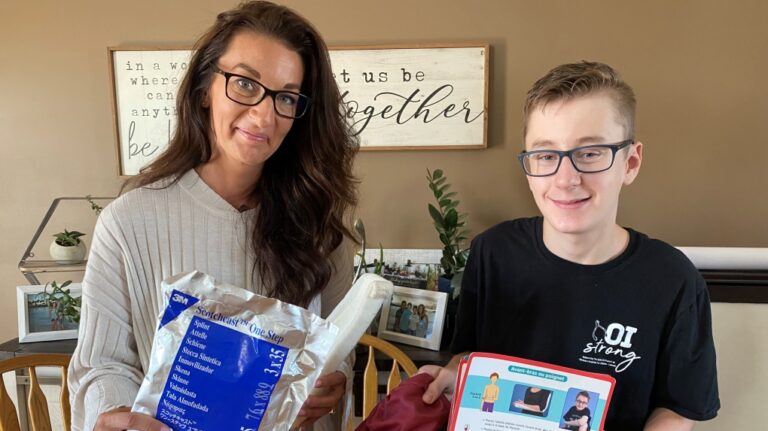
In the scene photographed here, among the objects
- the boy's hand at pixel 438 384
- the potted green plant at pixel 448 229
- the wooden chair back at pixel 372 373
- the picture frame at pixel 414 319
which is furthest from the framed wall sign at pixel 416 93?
the boy's hand at pixel 438 384

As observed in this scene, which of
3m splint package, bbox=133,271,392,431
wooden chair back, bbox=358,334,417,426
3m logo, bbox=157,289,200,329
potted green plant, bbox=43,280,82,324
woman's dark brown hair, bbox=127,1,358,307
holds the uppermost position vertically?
woman's dark brown hair, bbox=127,1,358,307

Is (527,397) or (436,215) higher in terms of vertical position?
(436,215)

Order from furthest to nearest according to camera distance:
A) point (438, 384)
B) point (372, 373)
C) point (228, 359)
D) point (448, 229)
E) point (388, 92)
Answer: point (388, 92), point (448, 229), point (372, 373), point (438, 384), point (228, 359)

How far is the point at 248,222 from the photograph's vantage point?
3.07ft

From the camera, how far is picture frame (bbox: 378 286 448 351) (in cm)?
156

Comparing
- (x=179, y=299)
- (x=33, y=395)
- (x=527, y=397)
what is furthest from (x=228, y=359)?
(x=33, y=395)

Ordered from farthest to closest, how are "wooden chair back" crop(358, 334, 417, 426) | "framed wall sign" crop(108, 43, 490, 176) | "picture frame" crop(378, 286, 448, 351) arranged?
"framed wall sign" crop(108, 43, 490, 176) < "picture frame" crop(378, 286, 448, 351) < "wooden chair back" crop(358, 334, 417, 426)

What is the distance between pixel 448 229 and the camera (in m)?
1.70

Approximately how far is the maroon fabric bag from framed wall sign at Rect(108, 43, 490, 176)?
46.6 inches

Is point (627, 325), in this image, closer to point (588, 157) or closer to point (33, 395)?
point (588, 157)

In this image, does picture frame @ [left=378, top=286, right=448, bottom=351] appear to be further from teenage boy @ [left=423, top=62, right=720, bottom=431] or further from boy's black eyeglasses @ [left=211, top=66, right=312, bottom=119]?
boy's black eyeglasses @ [left=211, top=66, right=312, bottom=119]

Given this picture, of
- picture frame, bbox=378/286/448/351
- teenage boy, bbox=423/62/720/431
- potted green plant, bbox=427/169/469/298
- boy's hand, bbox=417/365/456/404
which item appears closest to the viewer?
boy's hand, bbox=417/365/456/404

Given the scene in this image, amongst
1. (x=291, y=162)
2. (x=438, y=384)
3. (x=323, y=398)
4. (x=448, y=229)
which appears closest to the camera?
(x=438, y=384)

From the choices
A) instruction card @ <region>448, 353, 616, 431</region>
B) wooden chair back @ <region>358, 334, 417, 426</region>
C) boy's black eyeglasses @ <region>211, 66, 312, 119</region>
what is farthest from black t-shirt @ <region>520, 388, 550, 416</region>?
wooden chair back @ <region>358, 334, 417, 426</region>
